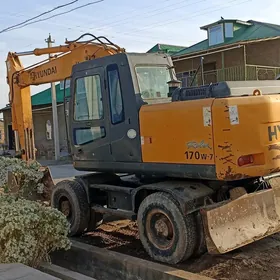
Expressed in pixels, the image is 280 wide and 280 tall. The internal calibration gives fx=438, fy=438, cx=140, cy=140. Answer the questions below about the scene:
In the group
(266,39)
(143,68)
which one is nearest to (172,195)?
(143,68)

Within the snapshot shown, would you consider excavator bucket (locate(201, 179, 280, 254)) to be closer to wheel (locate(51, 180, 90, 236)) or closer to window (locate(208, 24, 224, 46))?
wheel (locate(51, 180, 90, 236))

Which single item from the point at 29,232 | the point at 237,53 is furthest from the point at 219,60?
the point at 29,232

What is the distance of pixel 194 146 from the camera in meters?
5.79

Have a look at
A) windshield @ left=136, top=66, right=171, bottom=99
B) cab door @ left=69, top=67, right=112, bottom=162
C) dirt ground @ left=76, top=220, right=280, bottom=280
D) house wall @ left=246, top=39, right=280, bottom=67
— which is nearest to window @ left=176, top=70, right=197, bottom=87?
windshield @ left=136, top=66, right=171, bottom=99

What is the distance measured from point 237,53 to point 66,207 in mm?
17434

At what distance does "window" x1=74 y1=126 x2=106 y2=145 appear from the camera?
7189 mm

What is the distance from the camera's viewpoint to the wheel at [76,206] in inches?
301

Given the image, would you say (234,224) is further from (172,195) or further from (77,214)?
(77,214)

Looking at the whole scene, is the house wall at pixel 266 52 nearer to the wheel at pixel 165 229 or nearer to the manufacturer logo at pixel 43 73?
the manufacturer logo at pixel 43 73

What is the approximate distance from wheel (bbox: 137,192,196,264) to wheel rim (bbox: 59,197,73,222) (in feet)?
6.43

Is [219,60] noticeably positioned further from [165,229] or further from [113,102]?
[165,229]

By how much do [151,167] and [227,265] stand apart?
1722 mm

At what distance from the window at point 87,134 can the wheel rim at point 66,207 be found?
1.12 meters

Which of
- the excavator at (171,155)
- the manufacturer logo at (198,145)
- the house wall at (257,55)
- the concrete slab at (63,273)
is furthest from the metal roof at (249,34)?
the concrete slab at (63,273)
